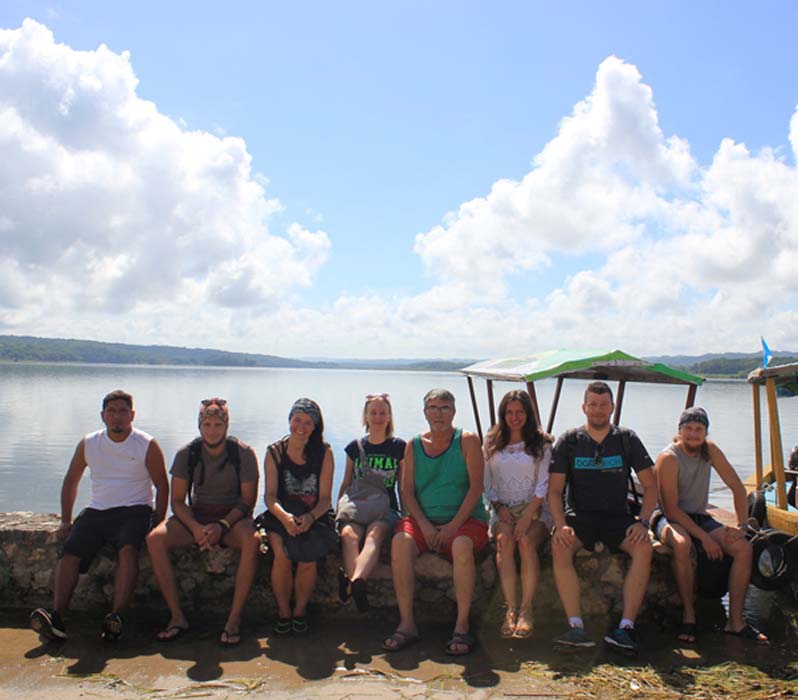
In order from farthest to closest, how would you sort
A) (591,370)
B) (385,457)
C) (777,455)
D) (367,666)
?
(591,370) < (777,455) < (385,457) < (367,666)

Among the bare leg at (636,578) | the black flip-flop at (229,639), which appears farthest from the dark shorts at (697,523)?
the black flip-flop at (229,639)

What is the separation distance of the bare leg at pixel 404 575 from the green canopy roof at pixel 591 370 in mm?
3350

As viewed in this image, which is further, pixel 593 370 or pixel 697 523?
pixel 593 370

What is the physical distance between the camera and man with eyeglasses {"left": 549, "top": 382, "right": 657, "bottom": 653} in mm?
4684

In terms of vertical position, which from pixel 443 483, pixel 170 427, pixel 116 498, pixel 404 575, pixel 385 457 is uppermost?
pixel 385 457

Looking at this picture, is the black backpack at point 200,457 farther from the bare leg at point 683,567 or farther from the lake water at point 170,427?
the lake water at point 170,427

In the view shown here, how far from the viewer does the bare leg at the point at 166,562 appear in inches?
183

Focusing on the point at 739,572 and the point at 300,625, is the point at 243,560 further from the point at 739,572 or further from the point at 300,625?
the point at 739,572

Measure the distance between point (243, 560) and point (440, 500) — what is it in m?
1.46

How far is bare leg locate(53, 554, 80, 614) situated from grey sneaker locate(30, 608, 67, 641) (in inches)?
5.6

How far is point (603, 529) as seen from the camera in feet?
15.7

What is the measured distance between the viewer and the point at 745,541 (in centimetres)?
480

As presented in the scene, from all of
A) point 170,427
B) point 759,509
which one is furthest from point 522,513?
point 170,427

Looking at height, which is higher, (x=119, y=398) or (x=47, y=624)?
(x=119, y=398)
